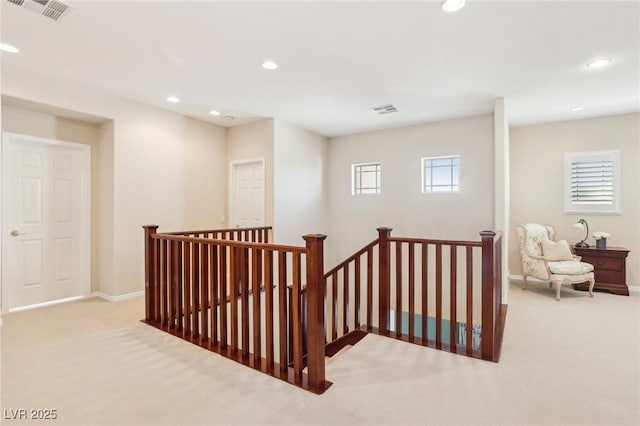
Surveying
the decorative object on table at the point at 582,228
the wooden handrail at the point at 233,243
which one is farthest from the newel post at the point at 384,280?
the decorative object on table at the point at 582,228

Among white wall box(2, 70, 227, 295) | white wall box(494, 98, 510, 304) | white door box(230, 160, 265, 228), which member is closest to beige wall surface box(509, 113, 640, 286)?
white wall box(494, 98, 510, 304)

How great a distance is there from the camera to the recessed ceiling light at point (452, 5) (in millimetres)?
2164

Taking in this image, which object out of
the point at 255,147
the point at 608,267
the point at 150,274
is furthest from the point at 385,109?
the point at 608,267

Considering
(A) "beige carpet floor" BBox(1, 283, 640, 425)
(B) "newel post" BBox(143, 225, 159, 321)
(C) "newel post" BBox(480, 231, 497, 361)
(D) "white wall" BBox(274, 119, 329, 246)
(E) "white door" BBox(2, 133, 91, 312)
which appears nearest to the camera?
(A) "beige carpet floor" BBox(1, 283, 640, 425)

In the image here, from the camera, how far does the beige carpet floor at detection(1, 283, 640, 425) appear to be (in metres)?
1.79

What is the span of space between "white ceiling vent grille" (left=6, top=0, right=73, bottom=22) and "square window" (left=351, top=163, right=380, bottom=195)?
468 cm

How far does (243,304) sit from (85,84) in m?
3.26

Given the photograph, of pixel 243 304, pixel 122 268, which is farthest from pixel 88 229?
pixel 243 304

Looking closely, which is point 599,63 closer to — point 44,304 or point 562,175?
point 562,175

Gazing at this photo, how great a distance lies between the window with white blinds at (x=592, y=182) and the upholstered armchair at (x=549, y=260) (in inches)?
26.3

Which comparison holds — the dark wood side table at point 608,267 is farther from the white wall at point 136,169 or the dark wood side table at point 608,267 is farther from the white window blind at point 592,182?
the white wall at point 136,169

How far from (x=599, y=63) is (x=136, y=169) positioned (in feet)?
17.9

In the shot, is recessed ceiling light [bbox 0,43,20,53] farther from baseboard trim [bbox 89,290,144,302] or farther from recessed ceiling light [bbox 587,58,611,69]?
recessed ceiling light [bbox 587,58,611,69]

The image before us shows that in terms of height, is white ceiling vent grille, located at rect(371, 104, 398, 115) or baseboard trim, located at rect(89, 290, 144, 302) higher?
white ceiling vent grille, located at rect(371, 104, 398, 115)
